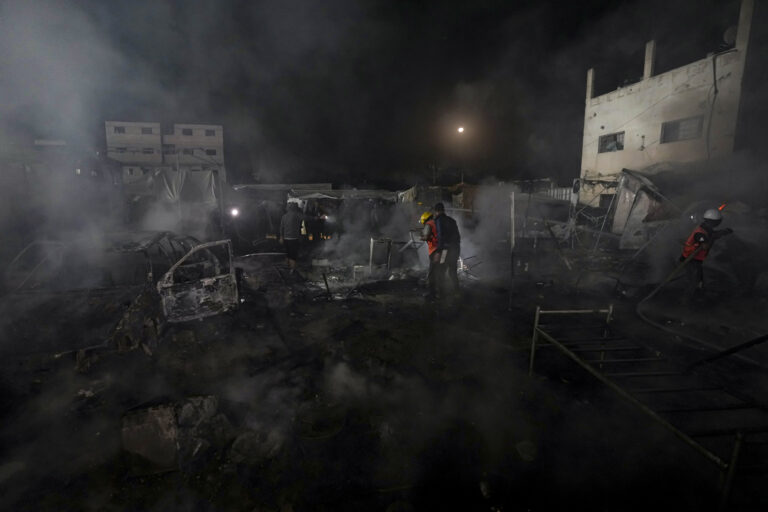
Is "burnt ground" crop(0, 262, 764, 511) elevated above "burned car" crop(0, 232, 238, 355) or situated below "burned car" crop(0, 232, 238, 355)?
below

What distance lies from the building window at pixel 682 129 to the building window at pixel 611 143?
2155 millimetres

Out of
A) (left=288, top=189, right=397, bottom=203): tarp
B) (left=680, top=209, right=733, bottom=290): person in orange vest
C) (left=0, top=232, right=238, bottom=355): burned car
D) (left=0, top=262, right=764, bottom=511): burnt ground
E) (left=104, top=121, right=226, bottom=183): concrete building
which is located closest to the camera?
(left=0, top=262, right=764, bottom=511): burnt ground

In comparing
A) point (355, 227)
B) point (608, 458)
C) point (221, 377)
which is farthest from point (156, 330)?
point (355, 227)

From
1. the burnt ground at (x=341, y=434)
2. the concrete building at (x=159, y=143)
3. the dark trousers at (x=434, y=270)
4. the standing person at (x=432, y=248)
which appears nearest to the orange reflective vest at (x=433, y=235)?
the standing person at (x=432, y=248)

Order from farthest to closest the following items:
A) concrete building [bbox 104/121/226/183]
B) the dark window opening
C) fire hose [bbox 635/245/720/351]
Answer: concrete building [bbox 104/121/226/183] < the dark window opening < fire hose [bbox 635/245/720/351]

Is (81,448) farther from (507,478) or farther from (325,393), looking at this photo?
(507,478)

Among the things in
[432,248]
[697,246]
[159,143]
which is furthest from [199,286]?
[159,143]

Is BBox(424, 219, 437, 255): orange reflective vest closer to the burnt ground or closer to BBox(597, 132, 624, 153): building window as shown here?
the burnt ground

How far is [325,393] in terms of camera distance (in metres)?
3.91

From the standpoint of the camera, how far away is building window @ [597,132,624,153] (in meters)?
17.1

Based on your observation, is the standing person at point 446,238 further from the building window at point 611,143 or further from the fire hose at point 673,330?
the building window at point 611,143

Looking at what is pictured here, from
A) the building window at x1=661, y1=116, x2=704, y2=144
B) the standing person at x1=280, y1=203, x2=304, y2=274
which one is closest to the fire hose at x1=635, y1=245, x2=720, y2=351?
the standing person at x1=280, y1=203, x2=304, y2=274

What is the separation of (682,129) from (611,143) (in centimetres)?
357

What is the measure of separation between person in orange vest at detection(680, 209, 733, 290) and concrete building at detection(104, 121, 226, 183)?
1719 inches
